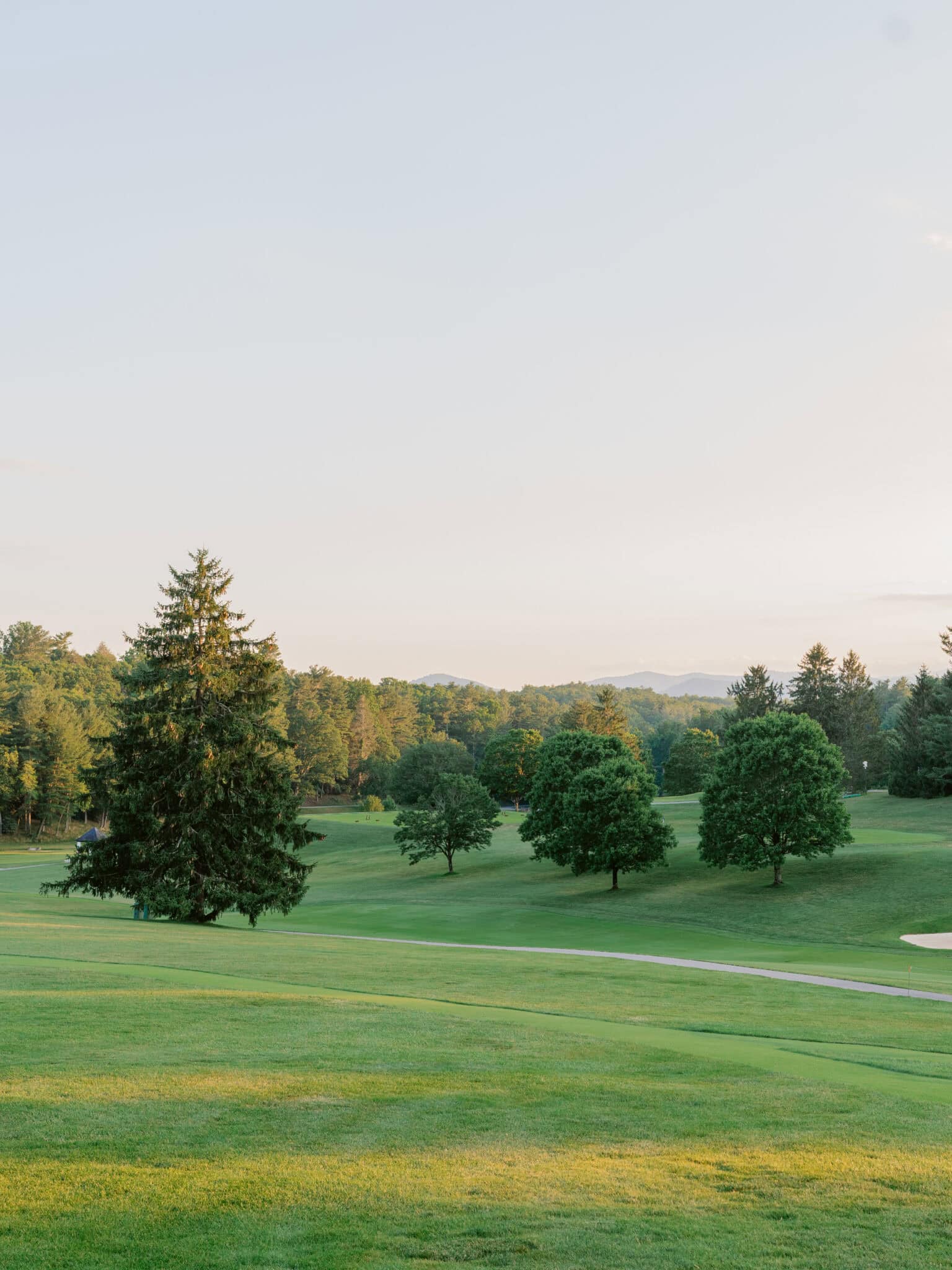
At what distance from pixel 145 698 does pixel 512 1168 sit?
107 ft

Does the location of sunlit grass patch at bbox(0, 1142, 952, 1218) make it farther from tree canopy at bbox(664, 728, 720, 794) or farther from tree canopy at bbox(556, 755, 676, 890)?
tree canopy at bbox(664, 728, 720, 794)

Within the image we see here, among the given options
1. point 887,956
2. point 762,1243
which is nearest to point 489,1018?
point 762,1243

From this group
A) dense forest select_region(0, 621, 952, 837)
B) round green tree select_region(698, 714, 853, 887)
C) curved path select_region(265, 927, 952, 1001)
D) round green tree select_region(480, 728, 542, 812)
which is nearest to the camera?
curved path select_region(265, 927, 952, 1001)

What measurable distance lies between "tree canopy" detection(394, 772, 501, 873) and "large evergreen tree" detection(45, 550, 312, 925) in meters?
22.2

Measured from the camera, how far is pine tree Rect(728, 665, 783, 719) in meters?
93.0

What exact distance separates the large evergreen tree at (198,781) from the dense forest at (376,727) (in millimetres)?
1743

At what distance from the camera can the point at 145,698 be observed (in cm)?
3747

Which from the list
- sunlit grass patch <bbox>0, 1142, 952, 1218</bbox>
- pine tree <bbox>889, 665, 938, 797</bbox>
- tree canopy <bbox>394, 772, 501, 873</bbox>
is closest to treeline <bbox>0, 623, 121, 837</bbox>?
tree canopy <bbox>394, 772, 501, 873</bbox>

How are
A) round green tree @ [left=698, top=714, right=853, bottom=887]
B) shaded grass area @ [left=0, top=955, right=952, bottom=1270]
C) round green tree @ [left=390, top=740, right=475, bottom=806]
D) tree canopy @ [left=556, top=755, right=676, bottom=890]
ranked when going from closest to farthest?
shaded grass area @ [left=0, top=955, right=952, bottom=1270] → round green tree @ [left=698, top=714, right=853, bottom=887] → tree canopy @ [left=556, top=755, right=676, bottom=890] → round green tree @ [left=390, top=740, right=475, bottom=806]

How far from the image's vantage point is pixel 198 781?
3575 centimetres

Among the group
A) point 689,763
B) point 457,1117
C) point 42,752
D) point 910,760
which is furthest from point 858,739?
point 457,1117

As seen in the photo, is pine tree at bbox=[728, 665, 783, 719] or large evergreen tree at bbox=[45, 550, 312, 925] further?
pine tree at bbox=[728, 665, 783, 719]

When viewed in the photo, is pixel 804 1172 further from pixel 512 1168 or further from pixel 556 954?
pixel 556 954

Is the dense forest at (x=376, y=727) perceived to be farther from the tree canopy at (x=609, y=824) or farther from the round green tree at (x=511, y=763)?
the tree canopy at (x=609, y=824)
